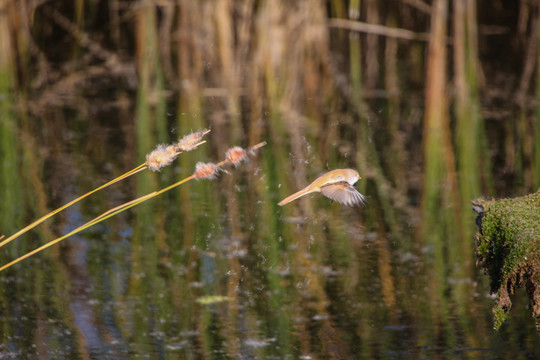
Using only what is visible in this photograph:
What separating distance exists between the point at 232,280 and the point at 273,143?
252 cm

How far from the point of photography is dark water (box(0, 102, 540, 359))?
152 inches

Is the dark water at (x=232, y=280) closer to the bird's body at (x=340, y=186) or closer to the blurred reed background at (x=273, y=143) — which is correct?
the blurred reed background at (x=273, y=143)

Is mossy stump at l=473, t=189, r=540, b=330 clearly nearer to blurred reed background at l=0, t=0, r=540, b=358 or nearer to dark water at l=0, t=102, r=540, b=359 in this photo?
dark water at l=0, t=102, r=540, b=359

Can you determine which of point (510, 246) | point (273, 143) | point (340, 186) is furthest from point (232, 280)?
point (273, 143)

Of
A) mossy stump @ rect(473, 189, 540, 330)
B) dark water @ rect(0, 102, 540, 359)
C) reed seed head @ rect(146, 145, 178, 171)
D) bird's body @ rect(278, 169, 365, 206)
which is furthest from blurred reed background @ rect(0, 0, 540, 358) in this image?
reed seed head @ rect(146, 145, 178, 171)

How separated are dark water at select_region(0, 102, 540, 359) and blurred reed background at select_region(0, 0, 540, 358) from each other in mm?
16

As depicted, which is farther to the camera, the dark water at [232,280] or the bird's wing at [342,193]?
the dark water at [232,280]

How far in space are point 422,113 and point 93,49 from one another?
4.25m

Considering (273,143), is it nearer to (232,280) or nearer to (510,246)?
(232,280)

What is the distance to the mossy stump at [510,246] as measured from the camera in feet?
8.36

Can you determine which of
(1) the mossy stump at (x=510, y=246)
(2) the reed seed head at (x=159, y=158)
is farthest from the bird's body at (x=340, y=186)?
(2) the reed seed head at (x=159, y=158)

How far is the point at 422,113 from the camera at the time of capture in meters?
7.85

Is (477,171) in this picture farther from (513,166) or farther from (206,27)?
(206,27)

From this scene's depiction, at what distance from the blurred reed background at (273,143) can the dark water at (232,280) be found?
2 cm
